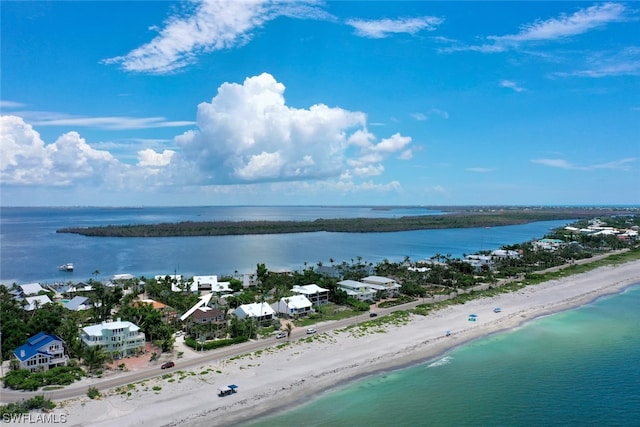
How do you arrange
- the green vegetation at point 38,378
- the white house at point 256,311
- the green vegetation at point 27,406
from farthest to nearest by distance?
the white house at point 256,311 → the green vegetation at point 38,378 → the green vegetation at point 27,406

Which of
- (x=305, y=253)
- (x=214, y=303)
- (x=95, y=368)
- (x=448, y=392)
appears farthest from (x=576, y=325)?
(x=305, y=253)

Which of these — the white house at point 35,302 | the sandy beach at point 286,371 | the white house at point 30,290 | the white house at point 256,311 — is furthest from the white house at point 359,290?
the white house at point 30,290

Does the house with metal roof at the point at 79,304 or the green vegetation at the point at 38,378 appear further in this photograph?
the house with metal roof at the point at 79,304

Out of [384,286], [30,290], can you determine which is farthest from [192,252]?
[384,286]

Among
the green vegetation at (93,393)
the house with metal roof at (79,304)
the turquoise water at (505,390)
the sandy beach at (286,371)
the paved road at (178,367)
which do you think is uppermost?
the house with metal roof at (79,304)

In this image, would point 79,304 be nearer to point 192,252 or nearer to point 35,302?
point 35,302

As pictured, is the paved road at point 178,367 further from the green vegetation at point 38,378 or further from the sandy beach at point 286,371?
the sandy beach at point 286,371
